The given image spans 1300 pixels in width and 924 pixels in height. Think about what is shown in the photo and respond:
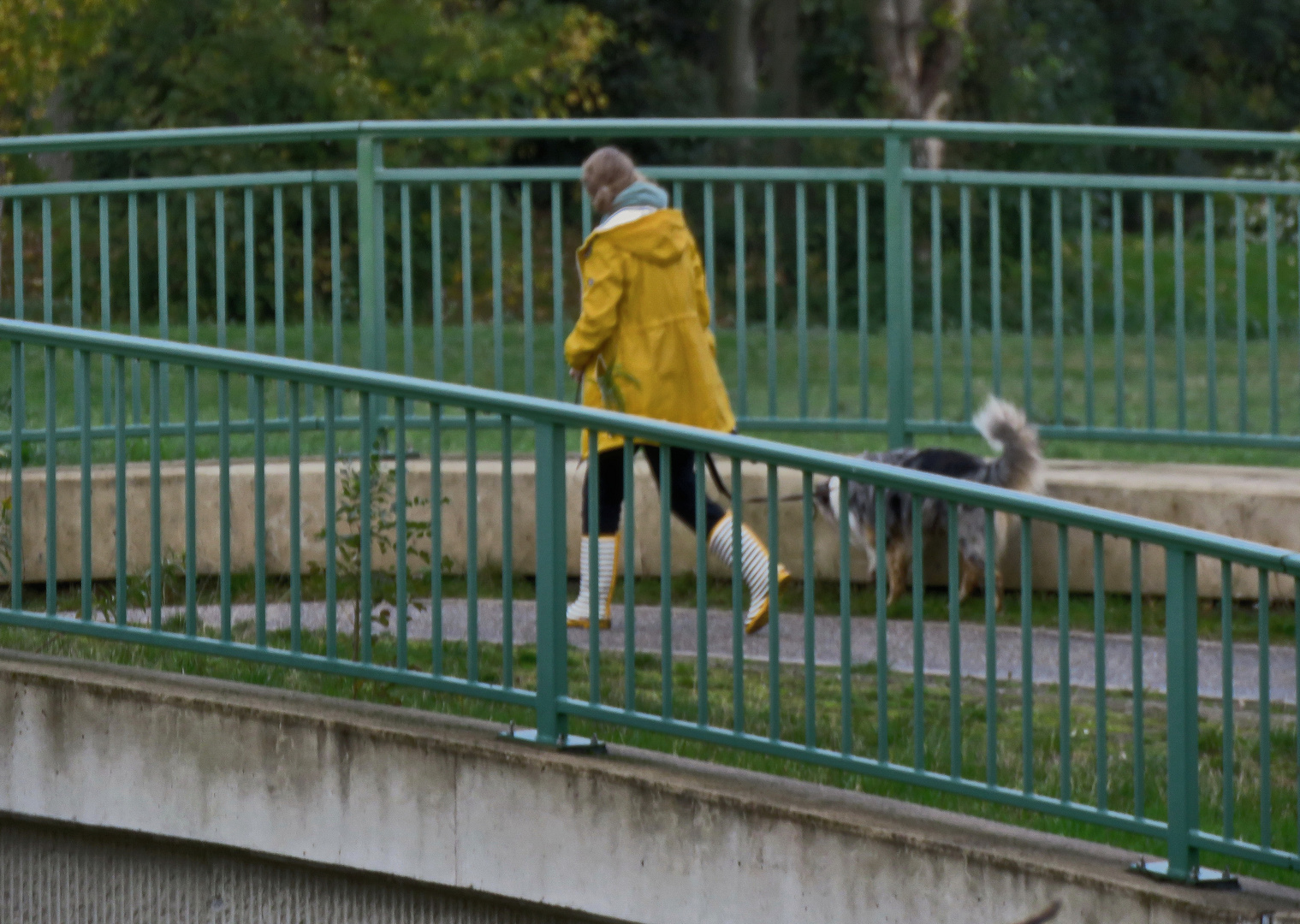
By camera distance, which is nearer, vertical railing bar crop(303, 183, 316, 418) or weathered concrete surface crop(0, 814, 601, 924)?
weathered concrete surface crop(0, 814, 601, 924)

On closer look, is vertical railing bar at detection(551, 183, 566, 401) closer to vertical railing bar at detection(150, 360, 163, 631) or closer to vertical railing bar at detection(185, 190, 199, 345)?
vertical railing bar at detection(185, 190, 199, 345)

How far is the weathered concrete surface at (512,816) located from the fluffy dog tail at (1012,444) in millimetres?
2479

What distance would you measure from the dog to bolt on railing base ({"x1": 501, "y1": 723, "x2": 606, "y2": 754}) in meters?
2.09

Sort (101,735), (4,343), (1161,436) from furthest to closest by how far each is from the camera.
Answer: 1. (1161,436)
2. (4,343)
3. (101,735)

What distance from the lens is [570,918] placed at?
493 cm

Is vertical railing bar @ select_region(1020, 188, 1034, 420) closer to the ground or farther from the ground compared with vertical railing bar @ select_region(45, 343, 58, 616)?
farther from the ground

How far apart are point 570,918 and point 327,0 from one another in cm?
2289

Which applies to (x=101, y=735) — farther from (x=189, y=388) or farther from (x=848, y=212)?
(x=848, y=212)

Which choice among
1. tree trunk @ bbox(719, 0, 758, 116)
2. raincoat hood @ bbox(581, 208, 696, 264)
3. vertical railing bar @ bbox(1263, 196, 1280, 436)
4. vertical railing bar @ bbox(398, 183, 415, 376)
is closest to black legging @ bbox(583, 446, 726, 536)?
raincoat hood @ bbox(581, 208, 696, 264)

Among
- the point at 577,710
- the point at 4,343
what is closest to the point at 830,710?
the point at 577,710

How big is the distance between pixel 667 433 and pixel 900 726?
1436 mm

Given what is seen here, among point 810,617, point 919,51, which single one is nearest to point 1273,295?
point 810,617

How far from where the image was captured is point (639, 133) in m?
7.71

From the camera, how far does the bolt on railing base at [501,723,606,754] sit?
5012 millimetres
